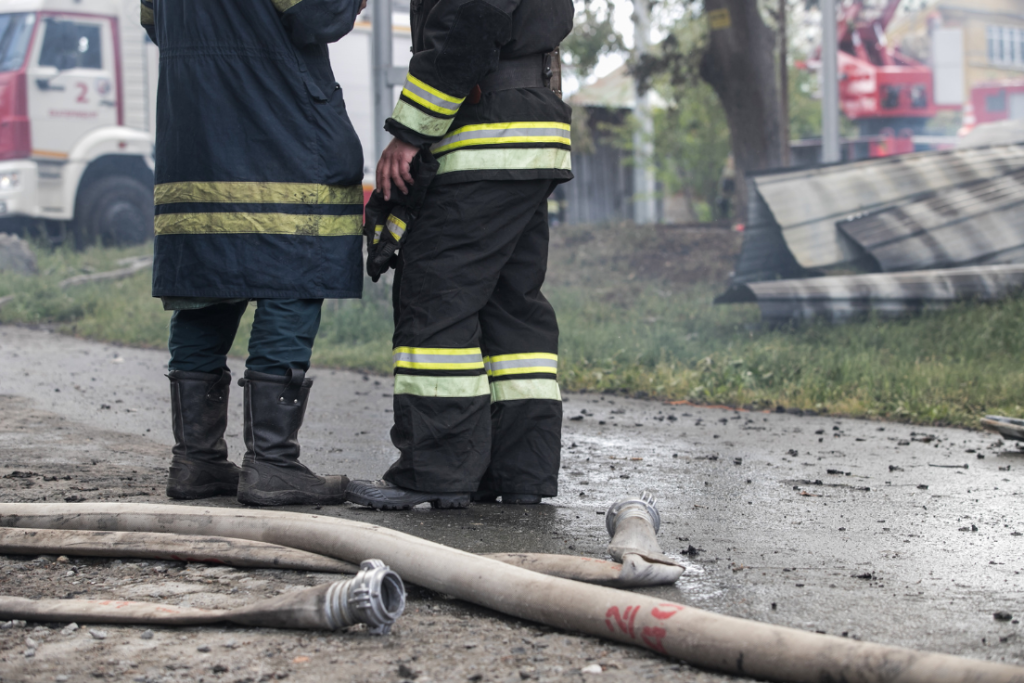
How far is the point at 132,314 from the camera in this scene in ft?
30.3

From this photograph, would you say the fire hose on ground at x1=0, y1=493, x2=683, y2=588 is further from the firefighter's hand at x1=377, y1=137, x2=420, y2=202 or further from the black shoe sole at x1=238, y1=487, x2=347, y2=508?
the firefighter's hand at x1=377, y1=137, x2=420, y2=202

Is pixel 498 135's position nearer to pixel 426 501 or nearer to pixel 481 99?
pixel 481 99

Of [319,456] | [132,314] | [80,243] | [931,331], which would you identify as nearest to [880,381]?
[931,331]

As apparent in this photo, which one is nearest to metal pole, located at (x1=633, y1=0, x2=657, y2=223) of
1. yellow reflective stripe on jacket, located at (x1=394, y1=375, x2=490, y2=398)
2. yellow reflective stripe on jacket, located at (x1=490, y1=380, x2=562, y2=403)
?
yellow reflective stripe on jacket, located at (x1=490, y1=380, x2=562, y2=403)

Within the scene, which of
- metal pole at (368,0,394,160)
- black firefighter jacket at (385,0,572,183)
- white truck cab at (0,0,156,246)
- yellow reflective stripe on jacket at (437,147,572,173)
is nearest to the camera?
black firefighter jacket at (385,0,572,183)

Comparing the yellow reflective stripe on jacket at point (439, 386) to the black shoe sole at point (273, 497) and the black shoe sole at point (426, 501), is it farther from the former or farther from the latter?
the black shoe sole at point (273, 497)

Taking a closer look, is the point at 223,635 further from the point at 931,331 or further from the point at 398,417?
the point at 931,331

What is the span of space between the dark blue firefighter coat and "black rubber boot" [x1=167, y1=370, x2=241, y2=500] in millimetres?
305

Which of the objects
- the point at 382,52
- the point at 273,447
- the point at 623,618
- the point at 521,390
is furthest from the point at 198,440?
the point at 382,52

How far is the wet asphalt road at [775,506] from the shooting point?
2.11 meters

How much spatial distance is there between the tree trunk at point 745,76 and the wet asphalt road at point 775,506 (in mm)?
7150

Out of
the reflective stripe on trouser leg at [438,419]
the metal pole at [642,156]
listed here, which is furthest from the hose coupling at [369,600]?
the metal pole at [642,156]

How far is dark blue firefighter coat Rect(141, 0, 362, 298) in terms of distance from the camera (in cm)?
299

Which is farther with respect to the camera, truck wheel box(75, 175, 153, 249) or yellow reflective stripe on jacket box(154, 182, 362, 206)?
truck wheel box(75, 175, 153, 249)
